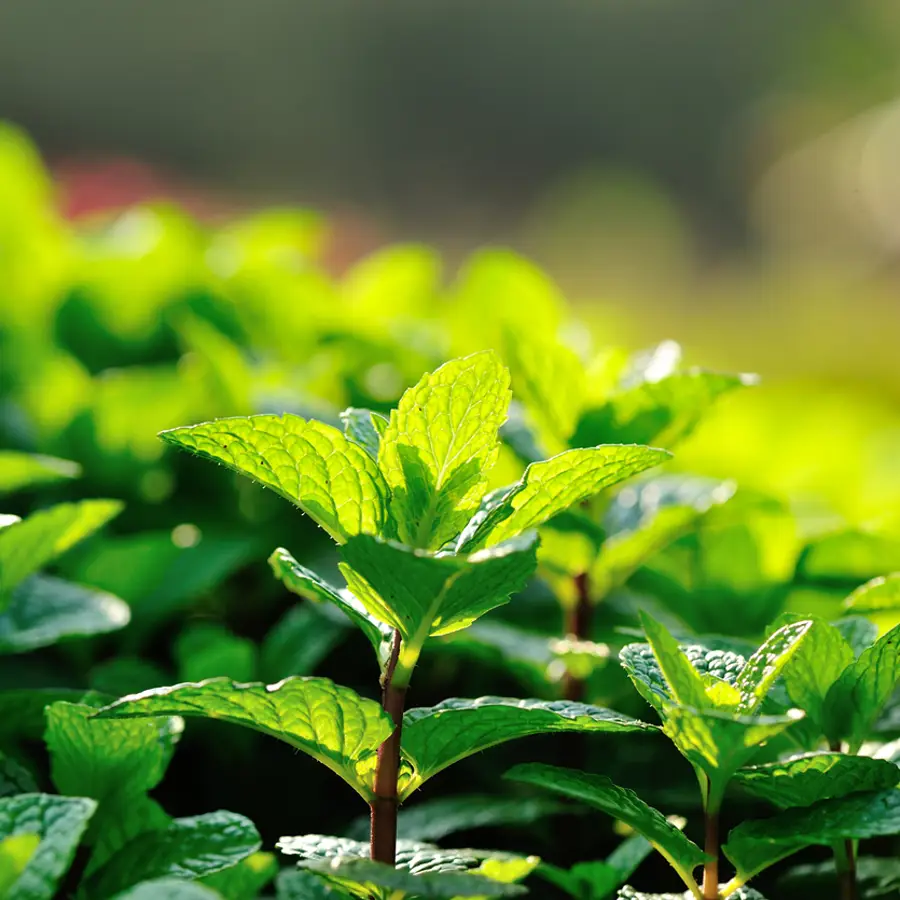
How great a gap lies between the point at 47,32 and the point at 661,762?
58.2 feet

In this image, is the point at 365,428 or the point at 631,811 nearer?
the point at 631,811

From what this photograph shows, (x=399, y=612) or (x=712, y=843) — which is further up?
(x=399, y=612)

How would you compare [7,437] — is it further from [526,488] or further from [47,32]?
[47,32]

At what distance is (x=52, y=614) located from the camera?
101 centimetres

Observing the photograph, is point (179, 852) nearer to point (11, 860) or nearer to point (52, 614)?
point (11, 860)

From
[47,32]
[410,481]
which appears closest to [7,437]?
[410,481]

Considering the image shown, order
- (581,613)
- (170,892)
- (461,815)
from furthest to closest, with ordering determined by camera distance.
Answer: (581,613), (461,815), (170,892)

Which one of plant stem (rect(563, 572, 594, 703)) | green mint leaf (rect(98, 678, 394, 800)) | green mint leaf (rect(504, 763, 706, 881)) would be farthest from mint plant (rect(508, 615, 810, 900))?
plant stem (rect(563, 572, 594, 703))

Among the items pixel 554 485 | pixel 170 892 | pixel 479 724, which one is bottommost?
pixel 170 892

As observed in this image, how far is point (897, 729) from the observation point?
3.11 ft

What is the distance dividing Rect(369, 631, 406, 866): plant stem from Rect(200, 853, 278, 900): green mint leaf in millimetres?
119

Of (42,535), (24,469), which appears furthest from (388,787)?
(24,469)

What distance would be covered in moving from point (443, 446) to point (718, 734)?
0.25 meters

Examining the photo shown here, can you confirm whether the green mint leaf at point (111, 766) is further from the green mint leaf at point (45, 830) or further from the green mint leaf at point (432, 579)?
the green mint leaf at point (432, 579)
